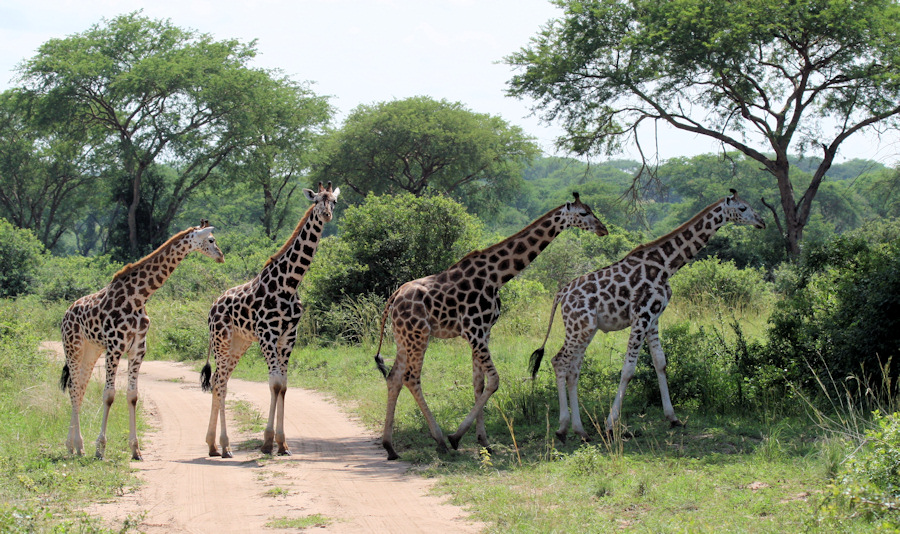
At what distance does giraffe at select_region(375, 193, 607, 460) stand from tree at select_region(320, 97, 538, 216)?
26.1 metres

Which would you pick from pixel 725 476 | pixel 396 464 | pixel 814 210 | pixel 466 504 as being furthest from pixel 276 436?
pixel 814 210

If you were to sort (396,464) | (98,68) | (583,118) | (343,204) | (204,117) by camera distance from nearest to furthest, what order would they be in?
(396,464), (583,118), (98,68), (204,117), (343,204)

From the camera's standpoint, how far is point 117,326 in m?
8.31

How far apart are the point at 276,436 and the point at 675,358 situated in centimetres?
495

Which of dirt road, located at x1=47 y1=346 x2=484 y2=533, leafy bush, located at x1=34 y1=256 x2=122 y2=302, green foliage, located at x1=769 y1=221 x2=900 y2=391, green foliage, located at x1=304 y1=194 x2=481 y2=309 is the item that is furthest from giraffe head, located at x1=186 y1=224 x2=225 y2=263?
leafy bush, located at x1=34 y1=256 x2=122 y2=302

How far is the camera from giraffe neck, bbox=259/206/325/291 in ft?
28.7

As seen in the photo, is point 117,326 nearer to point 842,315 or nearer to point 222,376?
point 222,376

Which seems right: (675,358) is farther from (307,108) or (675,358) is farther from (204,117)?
(307,108)

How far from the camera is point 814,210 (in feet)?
154

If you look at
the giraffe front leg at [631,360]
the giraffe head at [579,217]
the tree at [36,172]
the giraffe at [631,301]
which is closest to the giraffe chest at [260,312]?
the giraffe at [631,301]

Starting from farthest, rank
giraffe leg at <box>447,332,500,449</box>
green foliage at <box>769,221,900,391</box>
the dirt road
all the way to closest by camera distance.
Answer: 1. green foliage at <box>769,221,900,391</box>
2. giraffe leg at <box>447,332,500,449</box>
3. the dirt road

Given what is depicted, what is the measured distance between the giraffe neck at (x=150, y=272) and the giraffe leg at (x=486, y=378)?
335 cm

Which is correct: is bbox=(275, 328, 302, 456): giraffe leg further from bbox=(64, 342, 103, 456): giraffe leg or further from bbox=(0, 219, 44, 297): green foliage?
bbox=(0, 219, 44, 297): green foliage

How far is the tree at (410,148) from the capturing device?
3575 cm
